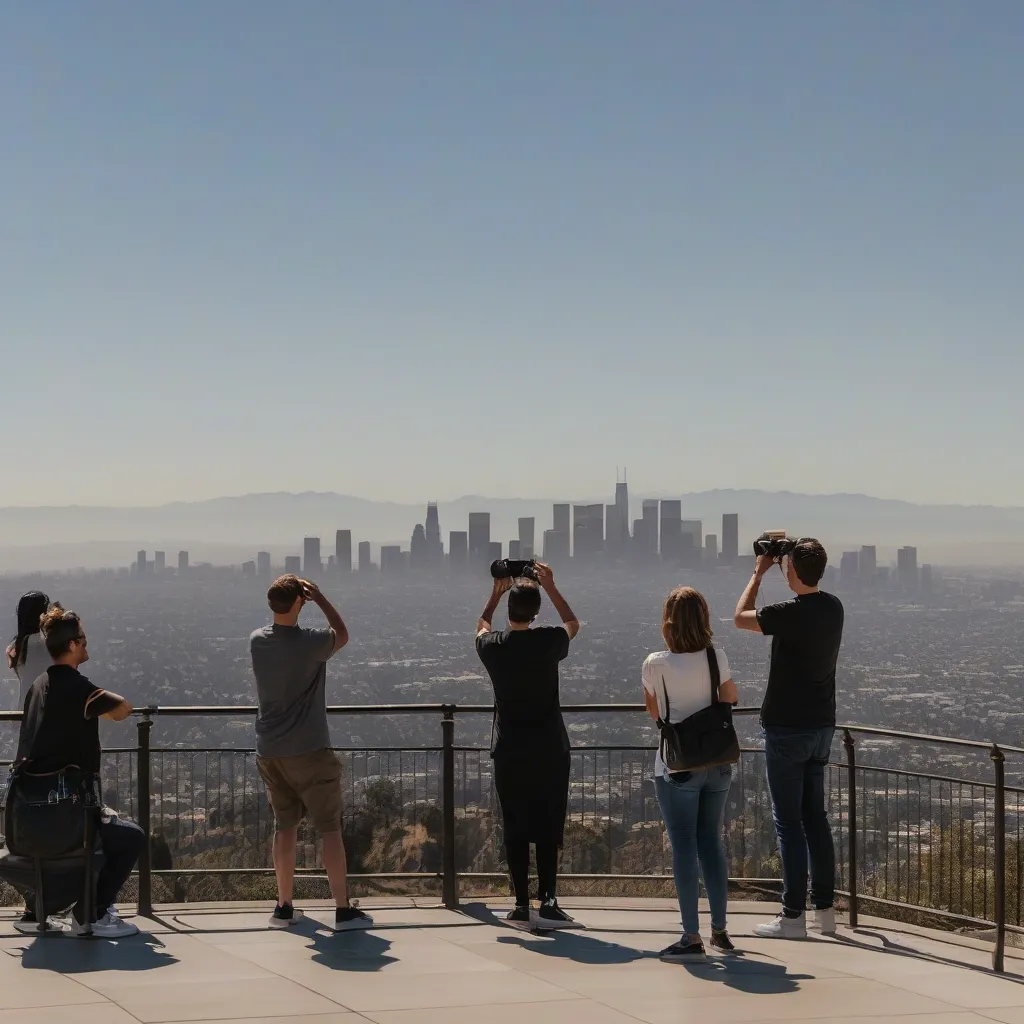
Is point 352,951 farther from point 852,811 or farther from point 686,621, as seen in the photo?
point 852,811

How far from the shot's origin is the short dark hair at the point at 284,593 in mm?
6594

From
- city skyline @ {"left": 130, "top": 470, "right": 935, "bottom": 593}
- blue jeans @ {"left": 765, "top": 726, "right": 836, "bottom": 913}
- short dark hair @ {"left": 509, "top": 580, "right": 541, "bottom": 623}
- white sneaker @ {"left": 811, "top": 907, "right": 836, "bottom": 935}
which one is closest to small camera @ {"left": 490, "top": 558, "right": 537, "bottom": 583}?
short dark hair @ {"left": 509, "top": 580, "right": 541, "bottom": 623}

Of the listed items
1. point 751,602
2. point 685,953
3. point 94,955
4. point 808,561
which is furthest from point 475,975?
point 808,561

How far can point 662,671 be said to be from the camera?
250 inches

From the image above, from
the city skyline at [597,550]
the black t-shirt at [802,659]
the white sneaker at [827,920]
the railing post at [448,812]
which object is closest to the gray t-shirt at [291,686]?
the railing post at [448,812]

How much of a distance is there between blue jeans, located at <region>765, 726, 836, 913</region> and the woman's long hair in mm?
3774

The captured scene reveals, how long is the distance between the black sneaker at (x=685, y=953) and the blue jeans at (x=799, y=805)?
78cm

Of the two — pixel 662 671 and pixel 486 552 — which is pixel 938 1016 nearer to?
pixel 662 671

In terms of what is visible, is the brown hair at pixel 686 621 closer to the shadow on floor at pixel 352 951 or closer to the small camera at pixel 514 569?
the small camera at pixel 514 569

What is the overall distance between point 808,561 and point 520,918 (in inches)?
93.3

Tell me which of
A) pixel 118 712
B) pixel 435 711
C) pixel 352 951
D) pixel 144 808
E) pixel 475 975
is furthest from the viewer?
pixel 435 711

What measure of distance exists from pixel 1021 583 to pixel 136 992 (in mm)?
169342

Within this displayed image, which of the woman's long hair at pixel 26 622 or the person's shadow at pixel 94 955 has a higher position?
the woman's long hair at pixel 26 622

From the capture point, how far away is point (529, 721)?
22.3 feet
